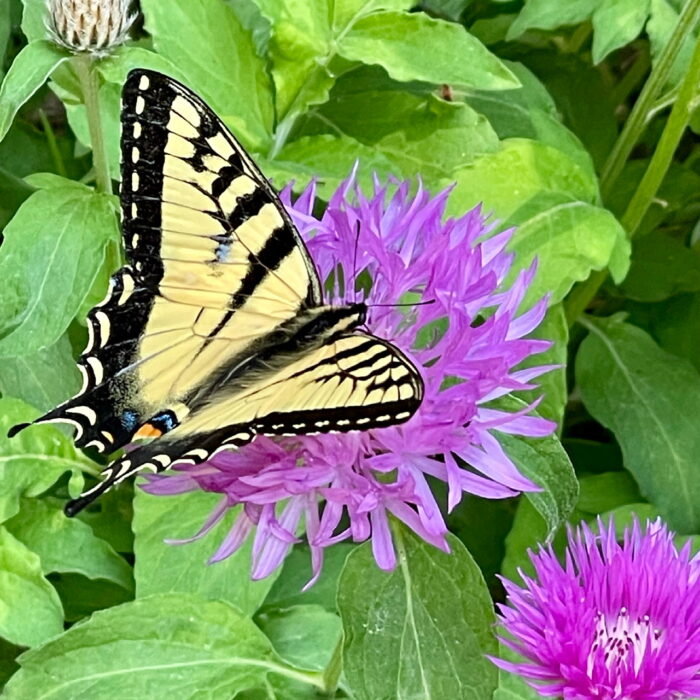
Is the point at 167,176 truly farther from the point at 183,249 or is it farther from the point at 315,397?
the point at 315,397

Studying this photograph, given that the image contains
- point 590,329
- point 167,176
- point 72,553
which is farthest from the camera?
point 590,329

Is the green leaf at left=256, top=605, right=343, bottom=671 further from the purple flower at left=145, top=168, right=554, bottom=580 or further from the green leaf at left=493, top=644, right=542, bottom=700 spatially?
the purple flower at left=145, top=168, right=554, bottom=580

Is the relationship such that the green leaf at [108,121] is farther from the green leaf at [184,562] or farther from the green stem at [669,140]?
the green stem at [669,140]

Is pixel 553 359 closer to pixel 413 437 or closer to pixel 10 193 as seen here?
pixel 413 437

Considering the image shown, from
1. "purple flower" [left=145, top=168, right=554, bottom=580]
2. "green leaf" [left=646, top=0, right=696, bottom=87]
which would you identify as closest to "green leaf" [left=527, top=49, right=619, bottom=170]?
"green leaf" [left=646, top=0, right=696, bottom=87]

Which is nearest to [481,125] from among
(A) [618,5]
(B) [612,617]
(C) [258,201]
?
(A) [618,5]

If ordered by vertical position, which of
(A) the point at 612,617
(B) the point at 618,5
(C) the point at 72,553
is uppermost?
(B) the point at 618,5
